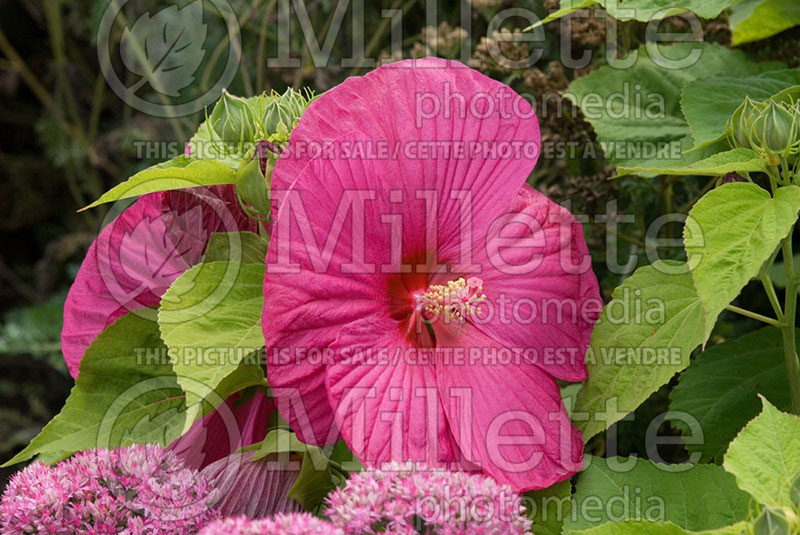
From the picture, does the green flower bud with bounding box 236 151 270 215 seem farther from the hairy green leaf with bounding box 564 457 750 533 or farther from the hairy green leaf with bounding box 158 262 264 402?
the hairy green leaf with bounding box 564 457 750 533

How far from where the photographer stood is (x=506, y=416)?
1.80ft

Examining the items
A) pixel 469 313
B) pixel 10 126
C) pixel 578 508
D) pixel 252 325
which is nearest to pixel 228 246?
pixel 252 325

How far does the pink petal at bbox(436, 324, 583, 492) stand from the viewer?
527mm

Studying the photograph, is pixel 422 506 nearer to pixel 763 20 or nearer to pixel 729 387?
pixel 729 387

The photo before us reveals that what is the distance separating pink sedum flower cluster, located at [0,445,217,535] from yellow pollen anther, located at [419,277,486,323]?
0.58 ft

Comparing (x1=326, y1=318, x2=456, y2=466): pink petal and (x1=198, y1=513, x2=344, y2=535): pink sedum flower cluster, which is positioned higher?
(x1=326, y1=318, x2=456, y2=466): pink petal

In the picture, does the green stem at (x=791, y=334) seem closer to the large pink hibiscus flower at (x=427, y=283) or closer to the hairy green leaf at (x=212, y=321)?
the large pink hibiscus flower at (x=427, y=283)

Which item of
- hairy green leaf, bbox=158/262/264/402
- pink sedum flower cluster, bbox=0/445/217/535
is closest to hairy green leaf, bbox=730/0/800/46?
hairy green leaf, bbox=158/262/264/402

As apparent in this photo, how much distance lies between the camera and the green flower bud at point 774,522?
407mm

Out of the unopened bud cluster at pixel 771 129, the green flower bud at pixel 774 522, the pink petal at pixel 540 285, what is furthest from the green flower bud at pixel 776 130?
the green flower bud at pixel 774 522

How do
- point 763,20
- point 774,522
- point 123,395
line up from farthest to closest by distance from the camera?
point 763,20
point 123,395
point 774,522

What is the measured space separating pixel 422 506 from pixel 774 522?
0.53 ft

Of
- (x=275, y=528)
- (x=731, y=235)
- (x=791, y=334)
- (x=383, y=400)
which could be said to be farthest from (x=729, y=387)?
(x=275, y=528)

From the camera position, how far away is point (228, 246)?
589 millimetres
